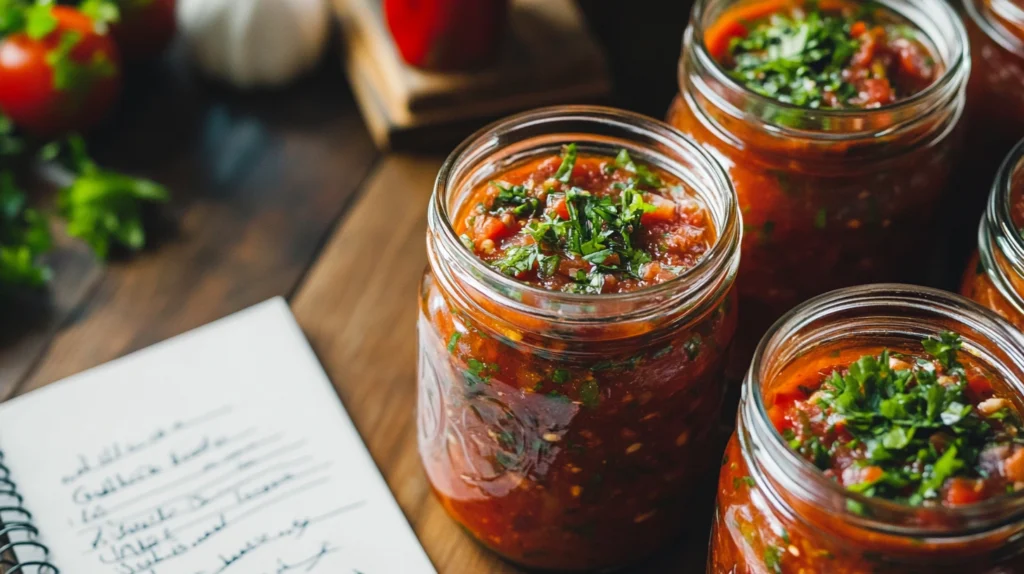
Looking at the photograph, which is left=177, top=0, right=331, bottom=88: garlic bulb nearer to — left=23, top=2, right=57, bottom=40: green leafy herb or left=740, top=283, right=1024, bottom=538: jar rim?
left=23, top=2, right=57, bottom=40: green leafy herb

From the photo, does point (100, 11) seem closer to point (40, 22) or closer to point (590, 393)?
point (40, 22)

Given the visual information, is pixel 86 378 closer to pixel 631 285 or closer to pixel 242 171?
pixel 242 171

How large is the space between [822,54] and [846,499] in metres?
0.56

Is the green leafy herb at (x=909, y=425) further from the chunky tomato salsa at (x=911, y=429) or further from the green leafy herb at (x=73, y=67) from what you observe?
the green leafy herb at (x=73, y=67)

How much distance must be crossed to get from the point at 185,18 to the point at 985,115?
1200 millimetres

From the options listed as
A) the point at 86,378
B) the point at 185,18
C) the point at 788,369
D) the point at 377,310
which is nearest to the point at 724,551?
the point at 788,369

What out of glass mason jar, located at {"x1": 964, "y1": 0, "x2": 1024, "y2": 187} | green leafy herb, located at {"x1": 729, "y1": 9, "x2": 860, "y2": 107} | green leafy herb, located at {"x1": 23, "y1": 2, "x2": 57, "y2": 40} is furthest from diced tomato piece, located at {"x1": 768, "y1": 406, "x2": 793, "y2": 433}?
green leafy herb, located at {"x1": 23, "y1": 2, "x2": 57, "y2": 40}

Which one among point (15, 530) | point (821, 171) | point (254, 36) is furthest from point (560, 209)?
point (254, 36)

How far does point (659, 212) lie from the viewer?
104 centimetres

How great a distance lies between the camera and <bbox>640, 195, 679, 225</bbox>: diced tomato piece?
104 cm

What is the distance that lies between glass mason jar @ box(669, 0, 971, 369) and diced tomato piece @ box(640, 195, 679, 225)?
11 centimetres

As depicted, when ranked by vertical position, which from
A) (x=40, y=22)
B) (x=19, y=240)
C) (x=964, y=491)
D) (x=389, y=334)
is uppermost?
(x=40, y=22)

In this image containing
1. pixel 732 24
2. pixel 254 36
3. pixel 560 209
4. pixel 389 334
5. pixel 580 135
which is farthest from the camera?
pixel 254 36

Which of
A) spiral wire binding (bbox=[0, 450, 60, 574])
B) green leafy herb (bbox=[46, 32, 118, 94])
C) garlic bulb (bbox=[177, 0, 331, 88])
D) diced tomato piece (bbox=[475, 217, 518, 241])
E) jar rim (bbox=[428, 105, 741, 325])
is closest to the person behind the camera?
jar rim (bbox=[428, 105, 741, 325])
